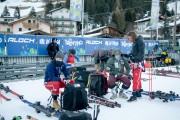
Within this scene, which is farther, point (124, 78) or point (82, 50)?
point (82, 50)

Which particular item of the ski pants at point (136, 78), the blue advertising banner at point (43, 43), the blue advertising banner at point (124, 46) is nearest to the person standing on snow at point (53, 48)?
the blue advertising banner at point (43, 43)

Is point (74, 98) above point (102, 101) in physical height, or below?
above

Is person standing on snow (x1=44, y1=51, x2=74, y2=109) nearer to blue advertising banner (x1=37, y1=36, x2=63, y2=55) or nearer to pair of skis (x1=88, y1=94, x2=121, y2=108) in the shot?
pair of skis (x1=88, y1=94, x2=121, y2=108)

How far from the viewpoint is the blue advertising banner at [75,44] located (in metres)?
14.5

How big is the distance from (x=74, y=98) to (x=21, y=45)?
817cm

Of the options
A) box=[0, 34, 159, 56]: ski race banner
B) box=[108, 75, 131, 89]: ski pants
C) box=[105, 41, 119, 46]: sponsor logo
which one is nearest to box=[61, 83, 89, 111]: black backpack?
box=[108, 75, 131, 89]: ski pants

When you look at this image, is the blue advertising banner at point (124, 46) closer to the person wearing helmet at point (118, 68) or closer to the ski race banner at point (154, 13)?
the ski race banner at point (154, 13)

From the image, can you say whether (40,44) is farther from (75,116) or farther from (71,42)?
(75,116)

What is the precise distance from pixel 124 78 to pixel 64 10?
82.1 m

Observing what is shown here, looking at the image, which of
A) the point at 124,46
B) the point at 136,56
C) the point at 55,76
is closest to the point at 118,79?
the point at 136,56

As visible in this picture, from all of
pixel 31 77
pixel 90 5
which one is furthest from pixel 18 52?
pixel 90 5

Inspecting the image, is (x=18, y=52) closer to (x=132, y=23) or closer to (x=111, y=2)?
(x=132, y=23)

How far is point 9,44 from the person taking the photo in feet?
39.1

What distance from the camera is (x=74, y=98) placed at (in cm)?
507
